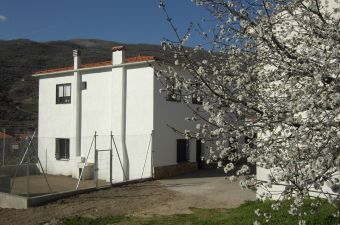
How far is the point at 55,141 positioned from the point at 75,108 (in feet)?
8.95

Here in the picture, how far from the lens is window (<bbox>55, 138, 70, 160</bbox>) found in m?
25.8

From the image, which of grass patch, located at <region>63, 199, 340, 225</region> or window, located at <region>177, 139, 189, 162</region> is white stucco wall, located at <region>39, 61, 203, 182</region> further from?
grass patch, located at <region>63, 199, 340, 225</region>

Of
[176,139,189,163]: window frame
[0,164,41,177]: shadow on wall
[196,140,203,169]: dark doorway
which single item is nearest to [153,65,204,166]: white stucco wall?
[176,139,189,163]: window frame

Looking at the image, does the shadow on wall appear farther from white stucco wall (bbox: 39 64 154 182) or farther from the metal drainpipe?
the metal drainpipe

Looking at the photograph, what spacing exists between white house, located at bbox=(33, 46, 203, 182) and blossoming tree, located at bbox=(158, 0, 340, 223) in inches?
499

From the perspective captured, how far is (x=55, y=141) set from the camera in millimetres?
26438

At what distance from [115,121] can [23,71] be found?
63865mm

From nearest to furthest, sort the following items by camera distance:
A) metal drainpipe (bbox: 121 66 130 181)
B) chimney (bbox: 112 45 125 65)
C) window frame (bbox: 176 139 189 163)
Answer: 1. metal drainpipe (bbox: 121 66 130 181)
2. chimney (bbox: 112 45 125 65)
3. window frame (bbox: 176 139 189 163)

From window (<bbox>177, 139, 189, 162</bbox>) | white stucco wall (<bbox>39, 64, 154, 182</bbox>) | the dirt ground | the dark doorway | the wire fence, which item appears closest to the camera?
the dirt ground

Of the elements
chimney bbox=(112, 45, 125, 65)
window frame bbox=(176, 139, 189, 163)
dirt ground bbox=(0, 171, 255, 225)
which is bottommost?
dirt ground bbox=(0, 171, 255, 225)

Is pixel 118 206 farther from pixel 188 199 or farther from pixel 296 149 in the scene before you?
pixel 296 149

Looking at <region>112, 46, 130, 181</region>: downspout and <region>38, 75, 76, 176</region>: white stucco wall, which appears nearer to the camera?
<region>112, 46, 130, 181</region>: downspout

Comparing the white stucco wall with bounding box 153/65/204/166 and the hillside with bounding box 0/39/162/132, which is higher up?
the hillside with bounding box 0/39/162/132

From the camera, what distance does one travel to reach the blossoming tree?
4.69 meters
